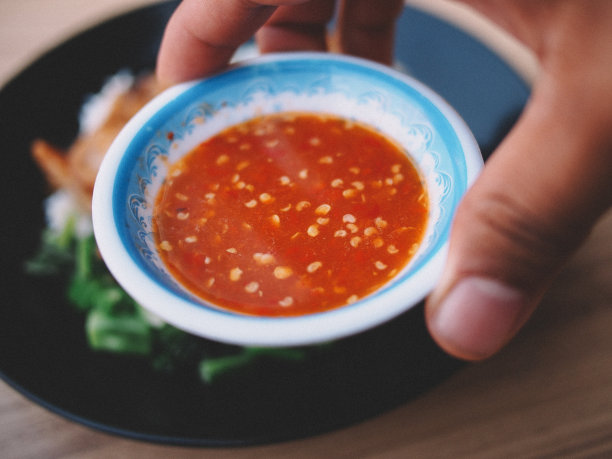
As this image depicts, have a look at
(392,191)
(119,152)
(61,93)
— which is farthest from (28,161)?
(392,191)

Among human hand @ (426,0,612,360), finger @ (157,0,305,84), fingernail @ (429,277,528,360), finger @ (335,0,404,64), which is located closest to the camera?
human hand @ (426,0,612,360)

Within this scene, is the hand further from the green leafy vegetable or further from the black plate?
the green leafy vegetable

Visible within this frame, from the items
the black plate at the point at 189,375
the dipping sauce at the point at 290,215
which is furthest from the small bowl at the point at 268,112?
the black plate at the point at 189,375

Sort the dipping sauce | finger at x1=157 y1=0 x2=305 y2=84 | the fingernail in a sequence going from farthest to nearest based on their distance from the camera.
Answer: finger at x1=157 y1=0 x2=305 y2=84
the dipping sauce
the fingernail

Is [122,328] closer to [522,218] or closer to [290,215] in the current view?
[290,215]

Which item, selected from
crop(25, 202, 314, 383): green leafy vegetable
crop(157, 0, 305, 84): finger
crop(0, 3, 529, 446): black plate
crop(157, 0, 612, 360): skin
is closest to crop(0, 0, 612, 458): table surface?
crop(0, 3, 529, 446): black plate

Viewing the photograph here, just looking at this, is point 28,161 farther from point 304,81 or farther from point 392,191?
point 392,191

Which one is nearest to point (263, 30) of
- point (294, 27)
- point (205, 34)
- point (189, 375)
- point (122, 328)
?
point (294, 27)
